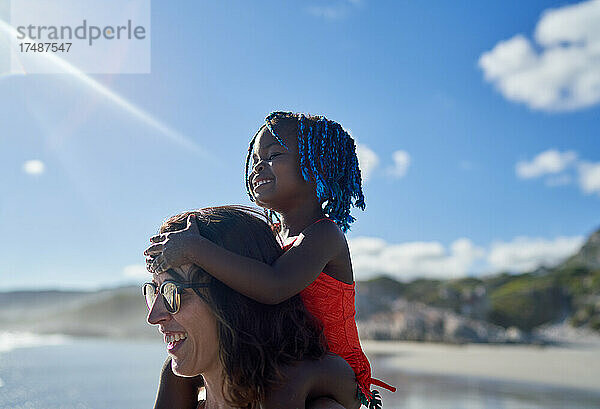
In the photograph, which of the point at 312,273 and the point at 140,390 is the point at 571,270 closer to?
the point at 140,390

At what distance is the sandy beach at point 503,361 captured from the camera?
48.4ft

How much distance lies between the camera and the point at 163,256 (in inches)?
79.4

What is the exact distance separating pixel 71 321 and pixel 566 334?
2405 centimetres

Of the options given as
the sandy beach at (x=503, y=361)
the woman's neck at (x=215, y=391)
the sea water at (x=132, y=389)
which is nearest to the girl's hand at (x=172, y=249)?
the woman's neck at (x=215, y=391)

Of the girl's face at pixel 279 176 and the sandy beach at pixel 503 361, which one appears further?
the sandy beach at pixel 503 361

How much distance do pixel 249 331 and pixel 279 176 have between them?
62 centimetres

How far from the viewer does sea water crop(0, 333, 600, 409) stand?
33.1 feet

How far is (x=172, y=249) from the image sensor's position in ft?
6.57

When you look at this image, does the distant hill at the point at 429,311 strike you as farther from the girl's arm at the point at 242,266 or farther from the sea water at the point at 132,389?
the girl's arm at the point at 242,266

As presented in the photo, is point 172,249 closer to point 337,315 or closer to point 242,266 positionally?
point 242,266

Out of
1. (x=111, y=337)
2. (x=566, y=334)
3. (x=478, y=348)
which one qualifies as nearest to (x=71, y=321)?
(x=111, y=337)

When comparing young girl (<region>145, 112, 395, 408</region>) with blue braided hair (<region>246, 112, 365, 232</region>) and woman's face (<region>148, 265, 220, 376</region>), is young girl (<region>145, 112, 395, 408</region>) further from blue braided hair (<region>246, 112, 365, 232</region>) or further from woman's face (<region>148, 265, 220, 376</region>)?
woman's face (<region>148, 265, 220, 376</region>)

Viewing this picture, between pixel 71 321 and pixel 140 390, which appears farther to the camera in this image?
pixel 71 321

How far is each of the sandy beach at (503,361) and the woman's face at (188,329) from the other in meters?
12.9
